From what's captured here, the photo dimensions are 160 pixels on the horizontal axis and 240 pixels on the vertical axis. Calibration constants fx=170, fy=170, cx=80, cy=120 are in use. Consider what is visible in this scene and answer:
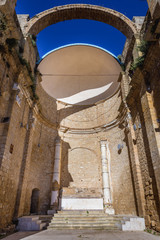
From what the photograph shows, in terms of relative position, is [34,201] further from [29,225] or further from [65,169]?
[29,225]

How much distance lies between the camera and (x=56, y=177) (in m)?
12.8

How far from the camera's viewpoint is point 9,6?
22.3ft

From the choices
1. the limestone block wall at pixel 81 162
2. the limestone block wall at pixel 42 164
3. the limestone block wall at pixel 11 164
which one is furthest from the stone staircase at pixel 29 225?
the limestone block wall at pixel 81 162

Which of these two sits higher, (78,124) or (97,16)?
(97,16)

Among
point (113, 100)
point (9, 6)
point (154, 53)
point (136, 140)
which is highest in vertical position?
point (113, 100)

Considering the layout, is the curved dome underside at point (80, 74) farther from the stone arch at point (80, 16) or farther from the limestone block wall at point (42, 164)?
the limestone block wall at point (42, 164)

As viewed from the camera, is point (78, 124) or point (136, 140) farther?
point (78, 124)

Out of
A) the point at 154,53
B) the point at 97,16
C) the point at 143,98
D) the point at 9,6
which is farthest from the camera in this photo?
the point at 97,16

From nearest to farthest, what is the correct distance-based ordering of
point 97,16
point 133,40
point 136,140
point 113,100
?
point 136,140 → point 133,40 → point 97,16 → point 113,100

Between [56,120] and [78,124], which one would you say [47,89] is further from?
[78,124]

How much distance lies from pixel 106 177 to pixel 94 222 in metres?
5.17

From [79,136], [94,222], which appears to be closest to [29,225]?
[94,222]

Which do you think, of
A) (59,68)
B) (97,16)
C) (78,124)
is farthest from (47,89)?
(97,16)

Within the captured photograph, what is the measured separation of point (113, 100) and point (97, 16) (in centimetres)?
666
